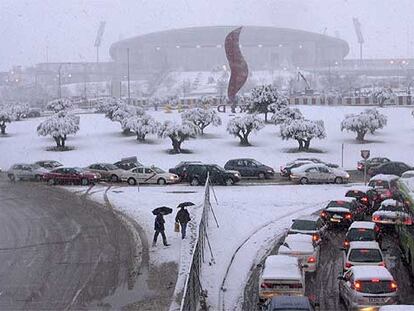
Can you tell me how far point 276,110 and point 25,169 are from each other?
2181cm

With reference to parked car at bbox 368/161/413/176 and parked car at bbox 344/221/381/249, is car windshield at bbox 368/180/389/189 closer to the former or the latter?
parked car at bbox 368/161/413/176

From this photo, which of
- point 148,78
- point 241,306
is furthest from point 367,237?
point 148,78

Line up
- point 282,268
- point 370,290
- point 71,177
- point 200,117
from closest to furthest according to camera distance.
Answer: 1. point 370,290
2. point 282,268
3. point 71,177
4. point 200,117

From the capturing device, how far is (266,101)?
51.5 m

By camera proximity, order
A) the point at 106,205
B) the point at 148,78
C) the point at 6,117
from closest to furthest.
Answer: the point at 106,205 < the point at 6,117 < the point at 148,78

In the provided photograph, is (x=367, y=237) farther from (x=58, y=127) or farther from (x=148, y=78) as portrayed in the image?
(x=148, y=78)

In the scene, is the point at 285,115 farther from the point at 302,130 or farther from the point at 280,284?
the point at 280,284

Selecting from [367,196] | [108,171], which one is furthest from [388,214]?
[108,171]

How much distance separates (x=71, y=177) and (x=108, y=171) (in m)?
1.91

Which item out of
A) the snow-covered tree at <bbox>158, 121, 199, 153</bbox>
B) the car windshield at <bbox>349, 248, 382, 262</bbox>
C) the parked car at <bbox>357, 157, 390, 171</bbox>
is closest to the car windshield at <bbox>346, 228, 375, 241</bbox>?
the car windshield at <bbox>349, 248, 382, 262</bbox>

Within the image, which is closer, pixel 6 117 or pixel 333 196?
pixel 333 196

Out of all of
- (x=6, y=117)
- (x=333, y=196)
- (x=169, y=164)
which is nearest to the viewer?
(x=333, y=196)

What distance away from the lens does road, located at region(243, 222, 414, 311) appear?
14.2m

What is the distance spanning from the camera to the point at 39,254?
59.2ft
